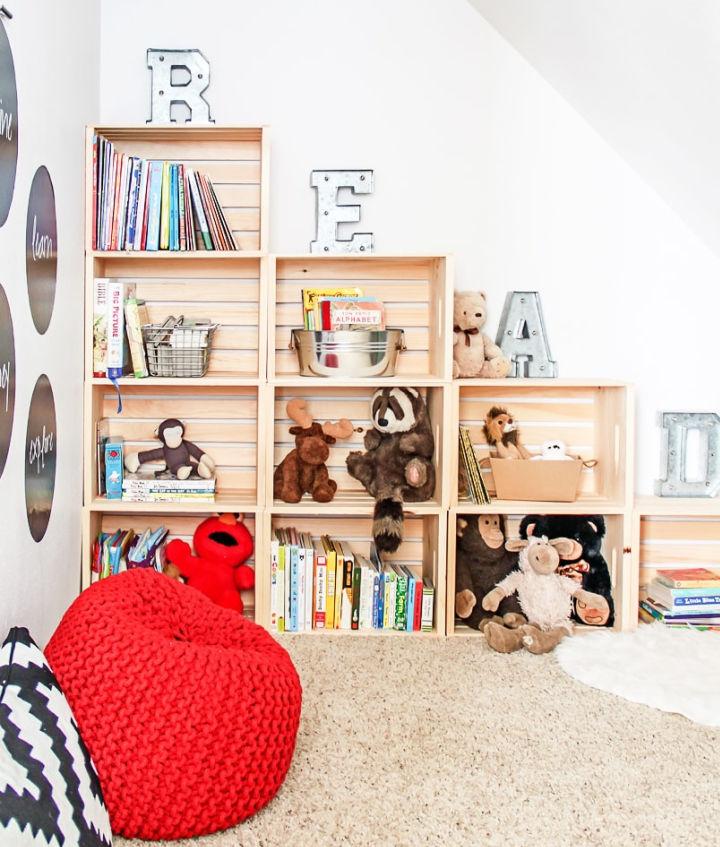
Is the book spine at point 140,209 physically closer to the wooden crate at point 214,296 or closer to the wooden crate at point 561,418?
the wooden crate at point 214,296

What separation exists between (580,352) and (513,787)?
144 cm

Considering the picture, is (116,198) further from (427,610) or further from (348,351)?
(427,610)

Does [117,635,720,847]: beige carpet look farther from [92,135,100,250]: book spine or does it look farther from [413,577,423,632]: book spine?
[92,135,100,250]: book spine

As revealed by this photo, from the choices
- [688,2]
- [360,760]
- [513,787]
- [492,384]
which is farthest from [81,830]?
[688,2]

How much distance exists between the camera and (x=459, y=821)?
1473mm

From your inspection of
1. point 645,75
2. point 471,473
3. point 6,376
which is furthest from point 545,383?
point 6,376

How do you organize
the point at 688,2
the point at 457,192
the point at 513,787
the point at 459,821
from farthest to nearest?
the point at 457,192 → the point at 688,2 → the point at 513,787 → the point at 459,821

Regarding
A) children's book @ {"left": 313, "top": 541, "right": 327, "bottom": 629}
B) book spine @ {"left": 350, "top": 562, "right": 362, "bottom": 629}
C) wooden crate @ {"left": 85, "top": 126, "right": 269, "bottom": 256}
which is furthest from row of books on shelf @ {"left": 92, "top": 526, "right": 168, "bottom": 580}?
wooden crate @ {"left": 85, "top": 126, "right": 269, "bottom": 256}

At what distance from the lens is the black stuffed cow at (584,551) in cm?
252

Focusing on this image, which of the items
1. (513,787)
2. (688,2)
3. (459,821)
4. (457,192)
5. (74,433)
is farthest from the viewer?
(457,192)

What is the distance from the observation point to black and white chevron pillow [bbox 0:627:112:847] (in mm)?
1101

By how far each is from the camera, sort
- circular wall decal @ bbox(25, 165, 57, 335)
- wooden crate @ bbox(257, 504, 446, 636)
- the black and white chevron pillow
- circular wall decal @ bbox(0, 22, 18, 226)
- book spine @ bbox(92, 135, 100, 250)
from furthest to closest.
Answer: wooden crate @ bbox(257, 504, 446, 636)
book spine @ bbox(92, 135, 100, 250)
circular wall decal @ bbox(25, 165, 57, 335)
circular wall decal @ bbox(0, 22, 18, 226)
the black and white chevron pillow

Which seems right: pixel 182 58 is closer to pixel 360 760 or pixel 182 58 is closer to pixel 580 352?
pixel 580 352

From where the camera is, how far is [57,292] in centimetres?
208
